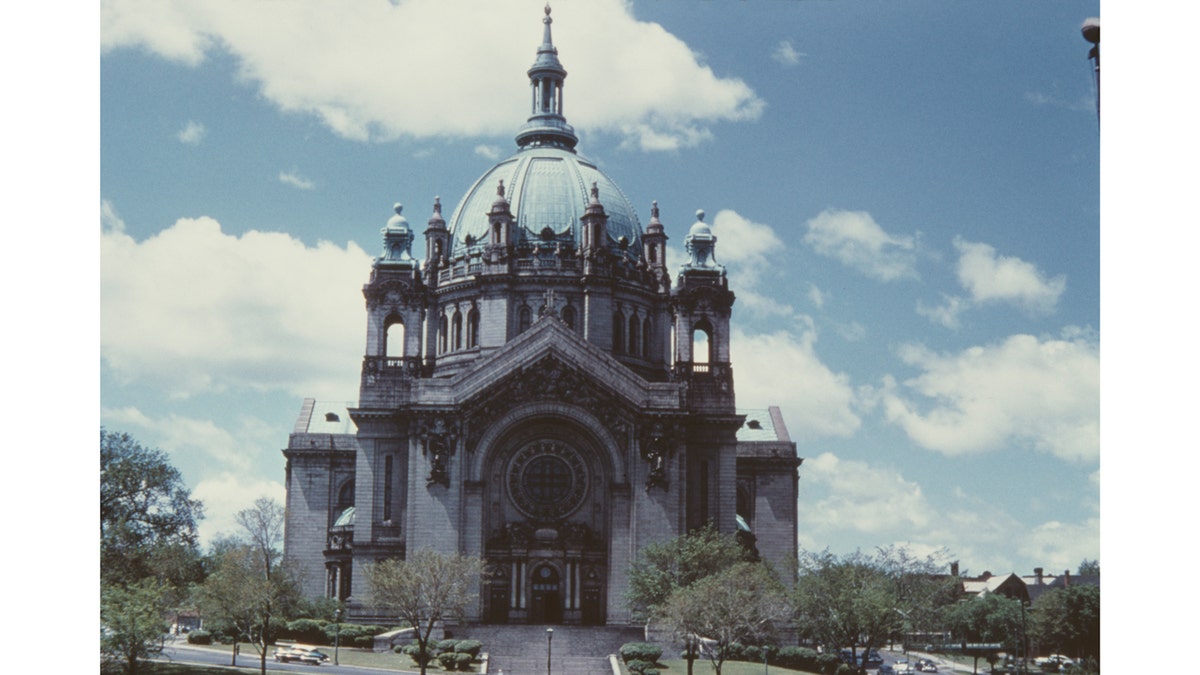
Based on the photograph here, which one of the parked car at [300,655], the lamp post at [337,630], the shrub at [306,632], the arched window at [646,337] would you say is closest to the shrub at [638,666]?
the lamp post at [337,630]

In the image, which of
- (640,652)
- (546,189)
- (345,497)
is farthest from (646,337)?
(640,652)

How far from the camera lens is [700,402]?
61.7m

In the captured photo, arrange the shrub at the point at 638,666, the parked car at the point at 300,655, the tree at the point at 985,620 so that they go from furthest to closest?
the tree at the point at 985,620 < the parked car at the point at 300,655 < the shrub at the point at 638,666

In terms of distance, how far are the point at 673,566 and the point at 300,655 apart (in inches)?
579

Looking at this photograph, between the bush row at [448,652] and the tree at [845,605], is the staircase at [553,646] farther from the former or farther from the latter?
the tree at [845,605]

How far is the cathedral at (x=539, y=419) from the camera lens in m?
58.3

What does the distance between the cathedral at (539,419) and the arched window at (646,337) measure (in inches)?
4.0

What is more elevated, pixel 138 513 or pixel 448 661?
pixel 138 513

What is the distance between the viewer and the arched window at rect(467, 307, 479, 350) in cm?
6862

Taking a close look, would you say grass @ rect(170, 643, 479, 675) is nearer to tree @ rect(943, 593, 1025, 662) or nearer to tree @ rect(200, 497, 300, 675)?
tree @ rect(200, 497, 300, 675)

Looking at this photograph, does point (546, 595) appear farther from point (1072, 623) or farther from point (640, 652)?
point (1072, 623)

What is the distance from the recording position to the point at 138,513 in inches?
1779

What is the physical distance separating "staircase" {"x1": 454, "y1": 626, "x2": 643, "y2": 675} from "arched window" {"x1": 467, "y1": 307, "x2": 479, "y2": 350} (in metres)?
17.9

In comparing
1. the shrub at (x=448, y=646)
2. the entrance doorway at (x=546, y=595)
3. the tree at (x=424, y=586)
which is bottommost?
the shrub at (x=448, y=646)
